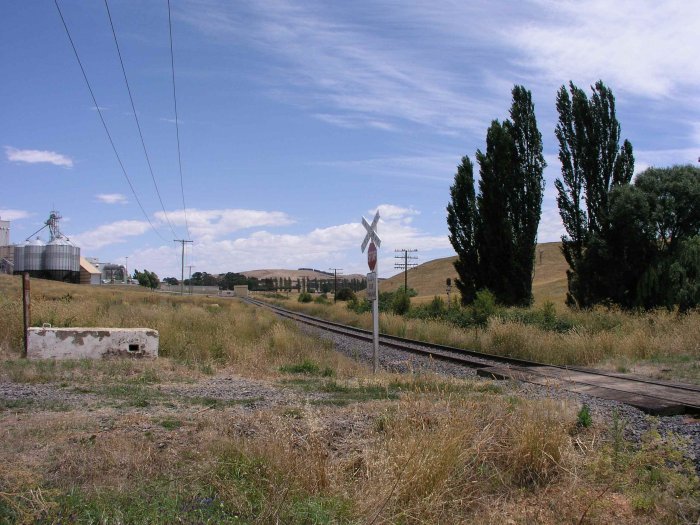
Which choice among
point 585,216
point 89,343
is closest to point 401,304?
point 585,216

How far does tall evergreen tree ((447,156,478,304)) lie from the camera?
38.3 meters

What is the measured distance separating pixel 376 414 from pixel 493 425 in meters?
1.39

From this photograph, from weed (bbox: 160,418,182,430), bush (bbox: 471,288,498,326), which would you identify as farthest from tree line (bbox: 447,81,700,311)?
weed (bbox: 160,418,182,430)

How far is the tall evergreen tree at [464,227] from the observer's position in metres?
38.3

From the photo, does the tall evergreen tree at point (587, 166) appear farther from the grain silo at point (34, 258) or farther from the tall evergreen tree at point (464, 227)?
the grain silo at point (34, 258)

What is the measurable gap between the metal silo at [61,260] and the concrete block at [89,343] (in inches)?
3275

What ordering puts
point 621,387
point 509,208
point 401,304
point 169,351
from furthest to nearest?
point 401,304 < point 509,208 < point 169,351 < point 621,387

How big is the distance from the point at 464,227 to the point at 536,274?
7800cm

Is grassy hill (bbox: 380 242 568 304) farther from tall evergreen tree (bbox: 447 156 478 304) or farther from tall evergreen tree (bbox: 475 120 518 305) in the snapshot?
tall evergreen tree (bbox: 475 120 518 305)

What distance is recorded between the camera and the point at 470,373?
14492 millimetres

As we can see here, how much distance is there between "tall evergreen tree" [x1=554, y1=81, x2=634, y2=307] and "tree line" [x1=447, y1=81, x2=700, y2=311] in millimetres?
54

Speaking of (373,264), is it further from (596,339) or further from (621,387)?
(596,339)

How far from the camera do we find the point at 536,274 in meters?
113

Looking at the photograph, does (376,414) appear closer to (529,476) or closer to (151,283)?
(529,476)
